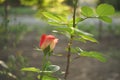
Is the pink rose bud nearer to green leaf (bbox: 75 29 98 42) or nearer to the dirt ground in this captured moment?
green leaf (bbox: 75 29 98 42)

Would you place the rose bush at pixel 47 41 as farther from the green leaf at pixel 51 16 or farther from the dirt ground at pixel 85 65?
the dirt ground at pixel 85 65

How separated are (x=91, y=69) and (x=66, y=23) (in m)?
4.09

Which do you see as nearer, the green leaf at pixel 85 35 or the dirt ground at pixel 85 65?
the green leaf at pixel 85 35

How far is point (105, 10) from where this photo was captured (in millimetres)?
1890

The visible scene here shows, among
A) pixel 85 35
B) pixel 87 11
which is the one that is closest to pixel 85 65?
pixel 87 11

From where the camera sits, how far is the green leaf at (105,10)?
1.86m

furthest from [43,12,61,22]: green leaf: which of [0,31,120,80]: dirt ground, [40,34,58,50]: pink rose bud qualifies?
[0,31,120,80]: dirt ground

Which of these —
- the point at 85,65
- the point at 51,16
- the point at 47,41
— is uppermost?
the point at 51,16

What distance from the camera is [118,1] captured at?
48.8 feet

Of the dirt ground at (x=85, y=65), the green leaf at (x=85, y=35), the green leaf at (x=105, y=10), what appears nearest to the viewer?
the green leaf at (x=85, y=35)

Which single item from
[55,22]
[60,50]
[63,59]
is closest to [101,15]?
[55,22]

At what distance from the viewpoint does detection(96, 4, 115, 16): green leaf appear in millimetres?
1863

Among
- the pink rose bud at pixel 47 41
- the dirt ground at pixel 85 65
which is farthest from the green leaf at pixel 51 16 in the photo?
the dirt ground at pixel 85 65

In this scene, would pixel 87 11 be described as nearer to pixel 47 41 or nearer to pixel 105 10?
pixel 105 10
